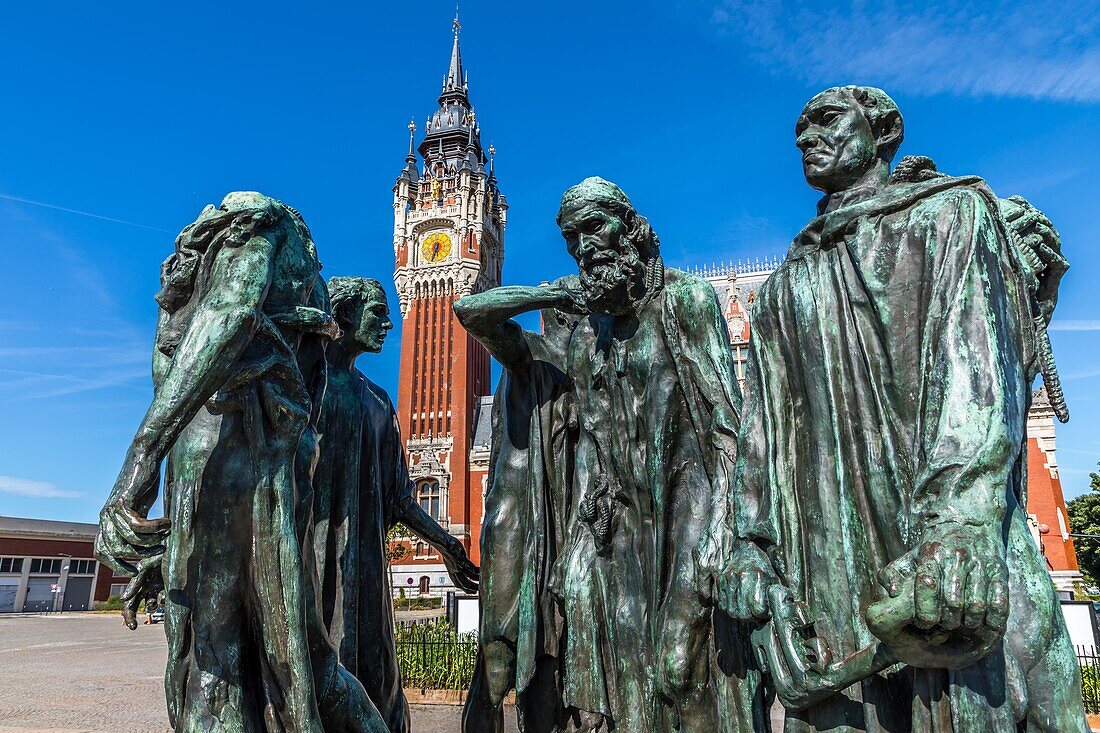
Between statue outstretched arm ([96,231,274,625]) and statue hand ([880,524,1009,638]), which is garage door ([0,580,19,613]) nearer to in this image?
statue outstretched arm ([96,231,274,625])

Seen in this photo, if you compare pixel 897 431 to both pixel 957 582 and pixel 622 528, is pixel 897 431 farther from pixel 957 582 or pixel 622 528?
pixel 622 528

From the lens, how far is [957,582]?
1.47 m

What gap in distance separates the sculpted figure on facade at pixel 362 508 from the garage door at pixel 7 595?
51.9 m

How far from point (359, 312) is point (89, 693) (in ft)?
25.6

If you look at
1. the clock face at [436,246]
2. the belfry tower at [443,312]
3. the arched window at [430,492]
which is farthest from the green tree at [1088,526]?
the clock face at [436,246]

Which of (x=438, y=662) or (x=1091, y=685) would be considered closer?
(x=1091, y=685)

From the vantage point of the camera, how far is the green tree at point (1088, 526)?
1277 inches

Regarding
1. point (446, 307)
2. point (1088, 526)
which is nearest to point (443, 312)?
point (446, 307)

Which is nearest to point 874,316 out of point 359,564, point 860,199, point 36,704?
point 860,199

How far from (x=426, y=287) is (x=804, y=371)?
6252 cm

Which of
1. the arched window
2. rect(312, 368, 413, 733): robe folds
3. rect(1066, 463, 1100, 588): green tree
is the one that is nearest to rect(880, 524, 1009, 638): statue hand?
rect(312, 368, 413, 733): robe folds

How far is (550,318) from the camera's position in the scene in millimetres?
3717

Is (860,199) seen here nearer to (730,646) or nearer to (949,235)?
(949,235)

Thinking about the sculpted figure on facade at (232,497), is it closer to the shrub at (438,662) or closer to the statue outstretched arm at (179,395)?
the statue outstretched arm at (179,395)
